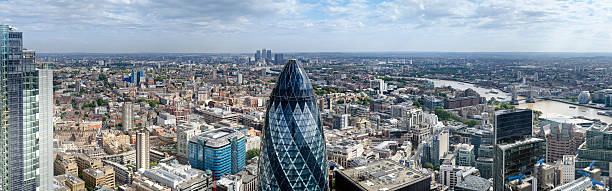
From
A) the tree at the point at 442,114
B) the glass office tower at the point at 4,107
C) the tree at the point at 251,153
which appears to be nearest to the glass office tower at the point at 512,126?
the tree at the point at 251,153

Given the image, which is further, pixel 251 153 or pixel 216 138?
pixel 251 153

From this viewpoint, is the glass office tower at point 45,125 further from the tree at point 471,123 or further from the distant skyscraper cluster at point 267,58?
the distant skyscraper cluster at point 267,58

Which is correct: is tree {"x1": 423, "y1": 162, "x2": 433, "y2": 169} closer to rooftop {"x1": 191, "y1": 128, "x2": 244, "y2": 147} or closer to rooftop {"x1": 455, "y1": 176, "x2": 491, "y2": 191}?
rooftop {"x1": 455, "y1": 176, "x2": 491, "y2": 191}

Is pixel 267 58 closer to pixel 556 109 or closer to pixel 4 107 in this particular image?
pixel 556 109

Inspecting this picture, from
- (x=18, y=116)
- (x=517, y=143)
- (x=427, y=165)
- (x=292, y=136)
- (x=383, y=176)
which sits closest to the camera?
(x=292, y=136)

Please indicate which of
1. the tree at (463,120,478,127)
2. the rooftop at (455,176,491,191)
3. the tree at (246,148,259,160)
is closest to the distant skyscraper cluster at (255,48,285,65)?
the tree at (463,120,478,127)

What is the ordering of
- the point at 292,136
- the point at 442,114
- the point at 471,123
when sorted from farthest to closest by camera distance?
the point at 442,114, the point at 471,123, the point at 292,136

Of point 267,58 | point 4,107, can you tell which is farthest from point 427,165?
point 267,58

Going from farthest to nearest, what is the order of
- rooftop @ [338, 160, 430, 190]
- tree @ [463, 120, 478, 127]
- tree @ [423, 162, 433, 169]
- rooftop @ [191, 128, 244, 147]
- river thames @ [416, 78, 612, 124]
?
river thames @ [416, 78, 612, 124] → tree @ [463, 120, 478, 127] → tree @ [423, 162, 433, 169] → rooftop @ [191, 128, 244, 147] → rooftop @ [338, 160, 430, 190]
